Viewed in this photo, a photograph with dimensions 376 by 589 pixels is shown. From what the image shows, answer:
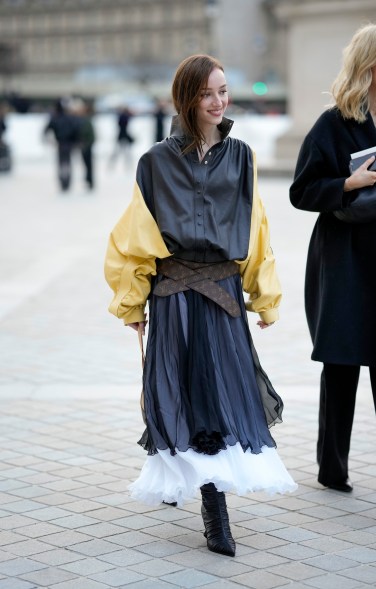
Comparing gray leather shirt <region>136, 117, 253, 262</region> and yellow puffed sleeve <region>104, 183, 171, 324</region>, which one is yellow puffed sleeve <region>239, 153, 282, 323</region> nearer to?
gray leather shirt <region>136, 117, 253, 262</region>

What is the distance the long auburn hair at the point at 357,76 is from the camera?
16.4 ft

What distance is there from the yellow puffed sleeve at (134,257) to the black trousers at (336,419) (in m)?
0.98

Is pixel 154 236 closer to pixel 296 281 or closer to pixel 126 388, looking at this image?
pixel 126 388

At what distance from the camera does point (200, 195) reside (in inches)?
181

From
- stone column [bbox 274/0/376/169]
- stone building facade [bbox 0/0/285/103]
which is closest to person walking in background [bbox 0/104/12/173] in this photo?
stone column [bbox 274/0/376/169]

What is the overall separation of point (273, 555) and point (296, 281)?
6.97 m

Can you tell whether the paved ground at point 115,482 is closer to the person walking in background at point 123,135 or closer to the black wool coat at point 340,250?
the black wool coat at point 340,250

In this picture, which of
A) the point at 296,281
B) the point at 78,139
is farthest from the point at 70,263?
the point at 78,139

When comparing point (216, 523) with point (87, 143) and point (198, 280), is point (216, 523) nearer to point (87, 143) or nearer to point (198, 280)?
point (198, 280)

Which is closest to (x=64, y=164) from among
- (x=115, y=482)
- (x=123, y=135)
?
(x=123, y=135)

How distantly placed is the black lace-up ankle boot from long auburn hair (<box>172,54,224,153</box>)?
121 cm

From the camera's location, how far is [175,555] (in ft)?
14.9

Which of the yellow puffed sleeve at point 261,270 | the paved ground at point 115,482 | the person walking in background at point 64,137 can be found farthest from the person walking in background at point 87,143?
the yellow puffed sleeve at point 261,270

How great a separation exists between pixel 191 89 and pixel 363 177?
83 centimetres
